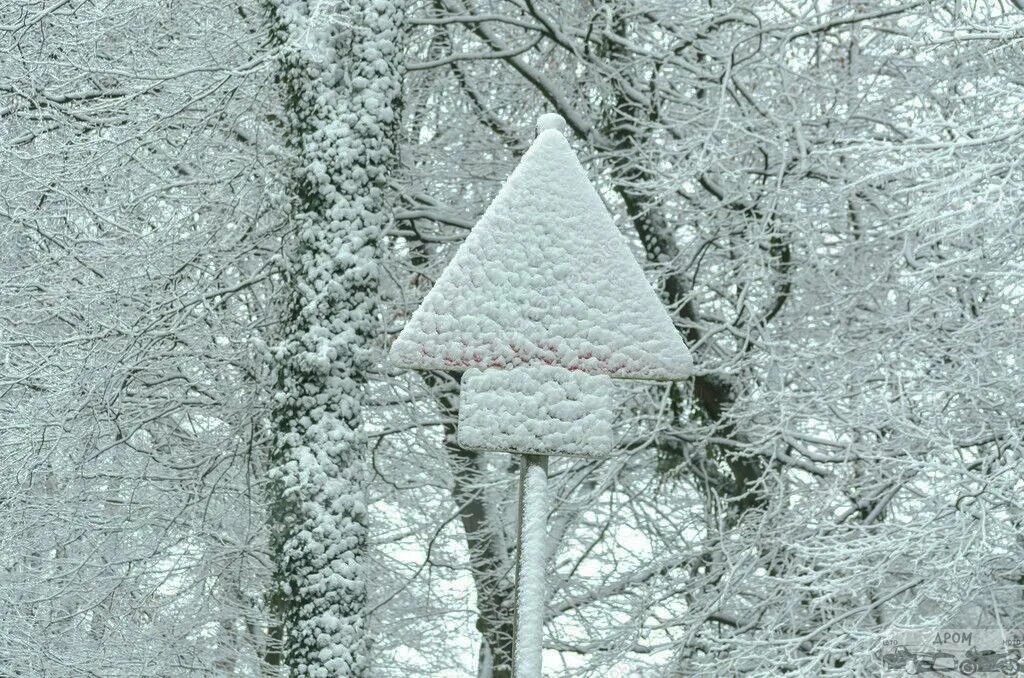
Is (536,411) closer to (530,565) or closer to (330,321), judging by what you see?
(530,565)

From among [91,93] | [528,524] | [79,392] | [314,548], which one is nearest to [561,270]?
[528,524]

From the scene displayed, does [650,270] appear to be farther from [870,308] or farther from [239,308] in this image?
[239,308]

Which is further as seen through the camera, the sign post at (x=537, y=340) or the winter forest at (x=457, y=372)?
the winter forest at (x=457, y=372)

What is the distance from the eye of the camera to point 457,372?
22.4ft

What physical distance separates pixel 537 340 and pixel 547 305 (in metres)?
0.09

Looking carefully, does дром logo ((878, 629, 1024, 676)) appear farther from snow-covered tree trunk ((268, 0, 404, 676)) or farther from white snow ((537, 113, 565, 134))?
white snow ((537, 113, 565, 134))

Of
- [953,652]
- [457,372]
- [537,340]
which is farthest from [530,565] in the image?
[953,652]

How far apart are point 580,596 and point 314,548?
4.07 m

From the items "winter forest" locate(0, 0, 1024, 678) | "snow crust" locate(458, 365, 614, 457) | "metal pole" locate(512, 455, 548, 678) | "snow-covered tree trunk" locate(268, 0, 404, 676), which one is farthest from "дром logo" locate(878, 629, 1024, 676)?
"snow crust" locate(458, 365, 614, 457)

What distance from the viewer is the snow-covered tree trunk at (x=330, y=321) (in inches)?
297

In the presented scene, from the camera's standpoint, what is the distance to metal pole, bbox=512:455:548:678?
372 cm

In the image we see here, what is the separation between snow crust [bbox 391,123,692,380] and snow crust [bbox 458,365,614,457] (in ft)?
0.11

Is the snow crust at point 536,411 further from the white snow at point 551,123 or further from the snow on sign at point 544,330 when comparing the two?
the white snow at point 551,123

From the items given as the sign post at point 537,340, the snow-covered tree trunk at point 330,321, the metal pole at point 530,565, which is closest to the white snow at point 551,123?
the sign post at point 537,340
